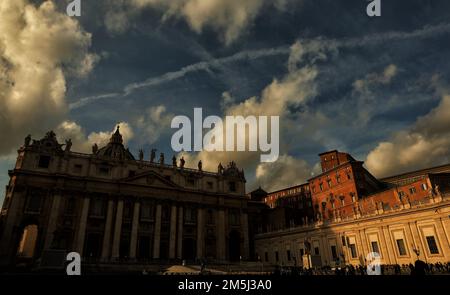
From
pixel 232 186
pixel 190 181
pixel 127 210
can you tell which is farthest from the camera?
pixel 232 186

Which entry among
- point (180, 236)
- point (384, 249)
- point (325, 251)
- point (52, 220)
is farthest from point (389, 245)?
point (52, 220)

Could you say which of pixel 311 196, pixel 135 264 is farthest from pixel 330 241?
pixel 135 264

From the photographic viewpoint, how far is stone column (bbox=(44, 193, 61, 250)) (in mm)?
38812

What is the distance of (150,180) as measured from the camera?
48.5m

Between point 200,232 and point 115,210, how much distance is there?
47.1 ft

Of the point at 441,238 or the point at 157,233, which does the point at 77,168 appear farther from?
the point at 441,238

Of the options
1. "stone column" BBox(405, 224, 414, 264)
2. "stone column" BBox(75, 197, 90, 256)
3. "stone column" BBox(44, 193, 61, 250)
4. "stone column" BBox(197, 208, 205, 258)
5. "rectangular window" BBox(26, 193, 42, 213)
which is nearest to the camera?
"stone column" BBox(405, 224, 414, 264)

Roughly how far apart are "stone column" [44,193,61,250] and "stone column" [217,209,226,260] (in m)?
25.3

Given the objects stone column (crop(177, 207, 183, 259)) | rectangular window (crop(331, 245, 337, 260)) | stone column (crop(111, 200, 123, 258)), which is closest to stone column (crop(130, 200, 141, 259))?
stone column (crop(111, 200, 123, 258))

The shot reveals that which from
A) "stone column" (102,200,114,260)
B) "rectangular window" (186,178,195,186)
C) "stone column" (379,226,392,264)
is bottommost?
"stone column" (379,226,392,264)

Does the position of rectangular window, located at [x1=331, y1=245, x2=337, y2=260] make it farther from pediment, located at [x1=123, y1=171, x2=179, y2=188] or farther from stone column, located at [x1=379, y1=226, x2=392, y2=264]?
pediment, located at [x1=123, y1=171, x2=179, y2=188]

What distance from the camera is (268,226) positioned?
5862 centimetres

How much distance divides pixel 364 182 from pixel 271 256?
20.8m
